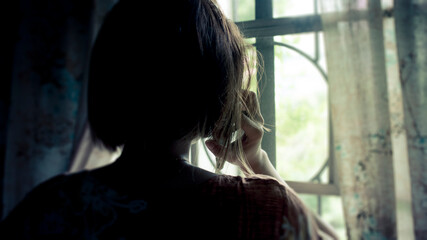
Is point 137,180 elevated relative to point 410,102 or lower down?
lower down

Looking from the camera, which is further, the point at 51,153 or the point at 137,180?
the point at 51,153

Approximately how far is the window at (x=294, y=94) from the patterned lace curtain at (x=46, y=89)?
0.89 metres

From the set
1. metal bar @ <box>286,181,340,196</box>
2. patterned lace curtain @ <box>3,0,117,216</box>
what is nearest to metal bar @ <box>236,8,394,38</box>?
metal bar @ <box>286,181,340,196</box>

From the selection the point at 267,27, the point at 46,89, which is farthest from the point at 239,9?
the point at 46,89

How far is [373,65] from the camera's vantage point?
34.0 inches

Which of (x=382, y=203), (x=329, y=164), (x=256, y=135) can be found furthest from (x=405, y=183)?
(x=256, y=135)

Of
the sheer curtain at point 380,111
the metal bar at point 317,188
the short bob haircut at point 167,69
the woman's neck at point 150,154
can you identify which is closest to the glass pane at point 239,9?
the short bob haircut at point 167,69

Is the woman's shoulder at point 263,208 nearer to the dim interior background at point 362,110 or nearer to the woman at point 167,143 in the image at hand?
the woman at point 167,143

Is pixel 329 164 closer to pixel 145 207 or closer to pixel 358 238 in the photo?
pixel 358 238

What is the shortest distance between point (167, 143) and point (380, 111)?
2.52 ft

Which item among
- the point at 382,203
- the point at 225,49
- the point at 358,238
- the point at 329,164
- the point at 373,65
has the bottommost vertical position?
the point at 358,238

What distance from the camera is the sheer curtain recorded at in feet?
2.72

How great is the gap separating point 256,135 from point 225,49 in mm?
138

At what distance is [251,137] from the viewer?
16.1 inches
